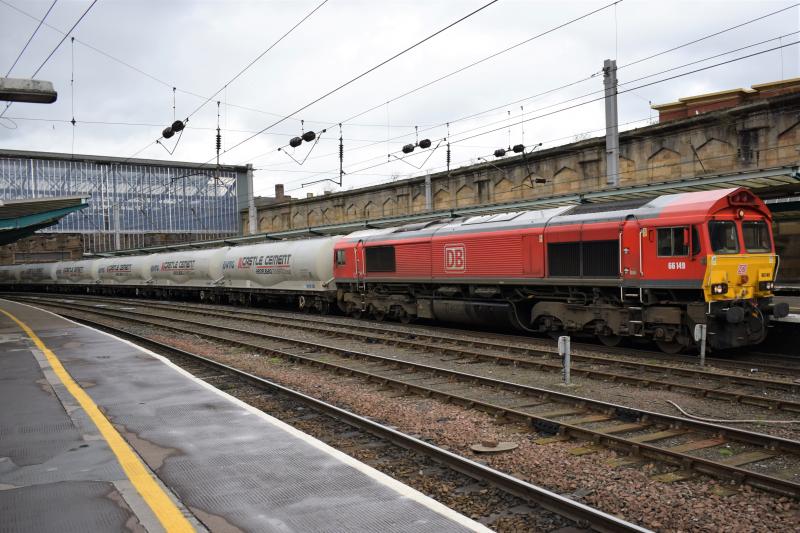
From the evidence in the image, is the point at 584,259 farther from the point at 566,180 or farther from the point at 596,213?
the point at 566,180

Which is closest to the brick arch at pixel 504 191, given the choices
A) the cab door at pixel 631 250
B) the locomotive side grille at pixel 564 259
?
the locomotive side grille at pixel 564 259

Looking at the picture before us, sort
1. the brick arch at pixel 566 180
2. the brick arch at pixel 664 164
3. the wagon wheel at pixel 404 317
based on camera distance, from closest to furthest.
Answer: the wagon wheel at pixel 404 317
the brick arch at pixel 664 164
the brick arch at pixel 566 180

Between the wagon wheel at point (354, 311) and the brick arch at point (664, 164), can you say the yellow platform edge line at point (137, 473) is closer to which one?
the wagon wheel at point (354, 311)

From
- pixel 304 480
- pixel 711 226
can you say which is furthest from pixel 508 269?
pixel 304 480

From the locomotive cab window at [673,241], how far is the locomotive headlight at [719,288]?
0.83m

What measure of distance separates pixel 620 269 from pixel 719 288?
6.66ft

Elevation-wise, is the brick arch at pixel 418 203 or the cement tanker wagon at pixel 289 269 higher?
the brick arch at pixel 418 203

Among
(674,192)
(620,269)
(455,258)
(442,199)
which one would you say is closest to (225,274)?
(442,199)

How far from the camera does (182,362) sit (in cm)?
1434

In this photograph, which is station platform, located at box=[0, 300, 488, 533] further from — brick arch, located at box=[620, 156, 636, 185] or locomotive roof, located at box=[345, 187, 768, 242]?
brick arch, located at box=[620, 156, 636, 185]

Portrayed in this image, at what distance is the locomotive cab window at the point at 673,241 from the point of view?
493 inches

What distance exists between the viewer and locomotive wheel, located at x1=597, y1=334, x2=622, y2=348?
47.4ft

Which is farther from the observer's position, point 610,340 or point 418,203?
point 418,203

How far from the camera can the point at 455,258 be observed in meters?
18.1
